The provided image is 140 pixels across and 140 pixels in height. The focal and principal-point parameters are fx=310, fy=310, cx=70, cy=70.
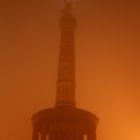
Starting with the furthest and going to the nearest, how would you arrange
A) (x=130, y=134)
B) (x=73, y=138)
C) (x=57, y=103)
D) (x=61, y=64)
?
(x=130, y=134), (x=61, y=64), (x=57, y=103), (x=73, y=138)

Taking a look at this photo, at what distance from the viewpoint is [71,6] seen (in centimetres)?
1997

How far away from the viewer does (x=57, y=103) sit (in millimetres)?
16656

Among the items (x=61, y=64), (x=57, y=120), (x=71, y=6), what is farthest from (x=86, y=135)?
(x=71, y=6)

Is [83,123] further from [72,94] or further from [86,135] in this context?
[72,94]

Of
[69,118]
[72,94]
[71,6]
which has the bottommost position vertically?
[69,118]

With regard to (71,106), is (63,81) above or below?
above

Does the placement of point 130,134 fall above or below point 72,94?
below

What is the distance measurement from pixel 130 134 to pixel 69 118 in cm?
552

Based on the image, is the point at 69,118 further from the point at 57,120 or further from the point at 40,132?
the point at 40,132

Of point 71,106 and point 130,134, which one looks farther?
point 130,134

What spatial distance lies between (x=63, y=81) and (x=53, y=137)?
3.20 meters

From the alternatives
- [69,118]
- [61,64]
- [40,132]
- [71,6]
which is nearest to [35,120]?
[40,132]

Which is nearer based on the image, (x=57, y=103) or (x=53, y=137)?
(x=53, y=137)

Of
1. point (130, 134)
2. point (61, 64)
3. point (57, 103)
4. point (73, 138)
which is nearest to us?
point (73, 138)
